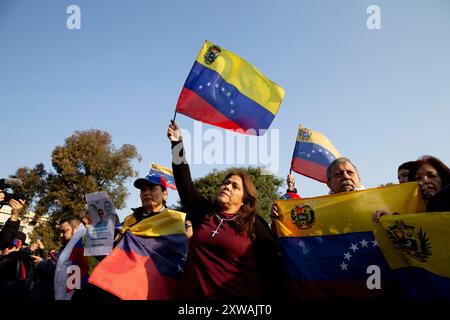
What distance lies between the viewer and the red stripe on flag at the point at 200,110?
16.8 feet

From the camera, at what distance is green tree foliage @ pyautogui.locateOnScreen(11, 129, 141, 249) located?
31.6 metres

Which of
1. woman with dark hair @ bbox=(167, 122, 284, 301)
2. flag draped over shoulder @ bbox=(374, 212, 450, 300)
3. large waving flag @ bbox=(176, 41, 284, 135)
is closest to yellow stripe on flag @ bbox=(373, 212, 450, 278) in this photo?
flag draped over shoulder @ bbox=(374, 212, 450, 300)

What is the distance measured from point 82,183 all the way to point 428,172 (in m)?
32.1

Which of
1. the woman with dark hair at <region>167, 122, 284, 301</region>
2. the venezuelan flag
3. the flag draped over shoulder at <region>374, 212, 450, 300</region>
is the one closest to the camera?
the flag draped over shoulder at <region>374, 212, 450, 300</region>

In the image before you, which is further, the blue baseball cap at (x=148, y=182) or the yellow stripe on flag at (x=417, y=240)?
the blue baseball cap at (x=148, y=182)

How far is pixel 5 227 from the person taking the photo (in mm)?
4914

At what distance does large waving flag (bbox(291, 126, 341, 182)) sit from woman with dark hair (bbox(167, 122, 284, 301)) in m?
3.85

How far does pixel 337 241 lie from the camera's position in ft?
11.5

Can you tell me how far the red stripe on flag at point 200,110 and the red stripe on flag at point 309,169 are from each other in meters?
2.42

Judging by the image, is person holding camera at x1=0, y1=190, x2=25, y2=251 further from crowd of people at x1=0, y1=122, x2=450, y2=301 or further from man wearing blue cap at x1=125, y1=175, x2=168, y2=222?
man wearing blue cap at x1=125, y1=175, x2=168, y2=222

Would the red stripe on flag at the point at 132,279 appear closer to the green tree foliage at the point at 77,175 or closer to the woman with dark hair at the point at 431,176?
the woman with dark hair at the point at 431,176

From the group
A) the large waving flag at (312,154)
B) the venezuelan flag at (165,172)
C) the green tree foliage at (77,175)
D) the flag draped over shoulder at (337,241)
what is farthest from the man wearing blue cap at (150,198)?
the green tree foliage at (77,175)

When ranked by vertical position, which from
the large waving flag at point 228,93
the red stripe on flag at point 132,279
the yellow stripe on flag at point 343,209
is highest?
the large waving flag at point 228,93
